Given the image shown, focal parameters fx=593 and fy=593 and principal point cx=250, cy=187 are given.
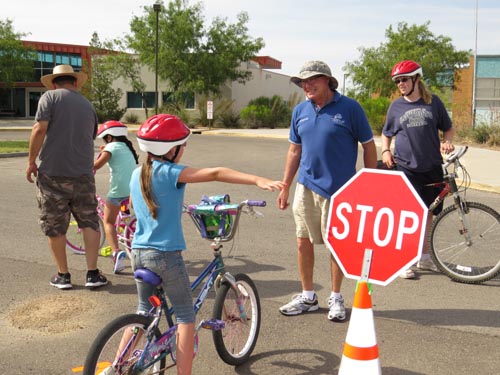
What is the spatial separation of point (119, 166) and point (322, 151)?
96.5 inches

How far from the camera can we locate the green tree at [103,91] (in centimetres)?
4259

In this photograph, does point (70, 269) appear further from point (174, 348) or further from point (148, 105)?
point (148, 105)

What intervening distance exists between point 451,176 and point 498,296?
1248 mm

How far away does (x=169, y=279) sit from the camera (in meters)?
3.33

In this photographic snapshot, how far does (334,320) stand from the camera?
4844 mm

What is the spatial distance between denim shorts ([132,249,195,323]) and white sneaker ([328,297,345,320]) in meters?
1.76

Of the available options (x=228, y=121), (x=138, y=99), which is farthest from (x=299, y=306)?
(x=138, y=99)

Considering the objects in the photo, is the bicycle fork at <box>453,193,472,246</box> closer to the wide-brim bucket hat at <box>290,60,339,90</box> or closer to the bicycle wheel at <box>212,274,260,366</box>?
the wide-brim bucket hat at <box>290,60,339,90</box>

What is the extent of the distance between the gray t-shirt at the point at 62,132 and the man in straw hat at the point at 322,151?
2.09 meters

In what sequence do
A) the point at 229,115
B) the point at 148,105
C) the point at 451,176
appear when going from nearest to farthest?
the point at 451,176 < the point at 229,115 < the point at 148,105

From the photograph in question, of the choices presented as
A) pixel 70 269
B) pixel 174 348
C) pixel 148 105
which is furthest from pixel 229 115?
pixel 174 348

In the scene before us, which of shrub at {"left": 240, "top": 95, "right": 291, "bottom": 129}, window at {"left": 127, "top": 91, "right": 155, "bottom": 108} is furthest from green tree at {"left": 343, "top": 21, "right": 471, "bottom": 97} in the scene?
window at {"left": 127, "top": 91, "right": 155, "bottom": 108}

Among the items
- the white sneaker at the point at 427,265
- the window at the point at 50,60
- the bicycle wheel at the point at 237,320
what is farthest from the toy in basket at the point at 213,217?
the window at the point at 50,60

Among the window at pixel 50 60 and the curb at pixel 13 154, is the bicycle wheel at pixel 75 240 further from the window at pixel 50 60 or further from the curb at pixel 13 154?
the window at pixel 50 60
